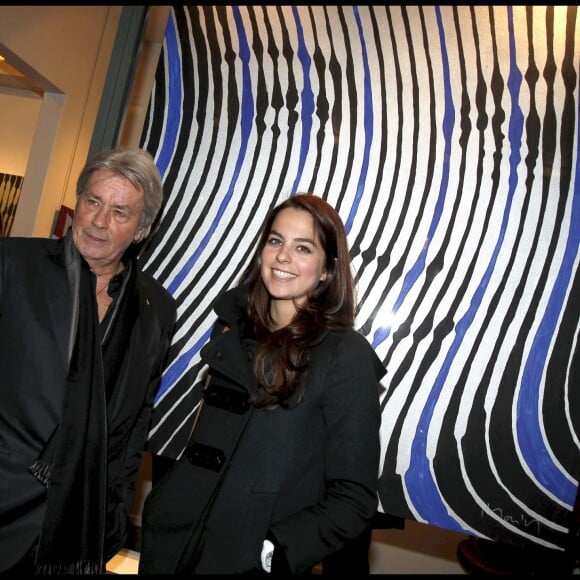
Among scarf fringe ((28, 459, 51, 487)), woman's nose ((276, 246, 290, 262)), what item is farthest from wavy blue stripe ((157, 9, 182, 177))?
scarf fringe ((28, 459, 51, 487))

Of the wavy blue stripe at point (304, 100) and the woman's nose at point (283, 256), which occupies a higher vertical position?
the wavy blue stripe at point (304, 100)

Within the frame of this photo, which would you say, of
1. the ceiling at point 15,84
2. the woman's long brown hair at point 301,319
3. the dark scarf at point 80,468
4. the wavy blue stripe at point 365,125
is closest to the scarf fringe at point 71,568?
the dark scarf at point 80,468

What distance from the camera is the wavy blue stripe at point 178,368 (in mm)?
2354

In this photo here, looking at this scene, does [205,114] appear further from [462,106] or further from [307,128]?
[462,106]

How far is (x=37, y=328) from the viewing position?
5.38 feet

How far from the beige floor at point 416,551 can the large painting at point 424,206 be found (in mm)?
1606

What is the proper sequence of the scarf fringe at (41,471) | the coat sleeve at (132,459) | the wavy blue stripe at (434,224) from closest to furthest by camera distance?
the scarf fringe at (41,471) < the coat sleeve at (132,459) < the wavy blue stripe at (434,224)

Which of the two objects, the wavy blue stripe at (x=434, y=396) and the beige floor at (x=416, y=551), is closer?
the wavy blue stripe at (x=434, y=396)

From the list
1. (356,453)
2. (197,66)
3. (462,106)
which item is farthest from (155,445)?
(462,106)

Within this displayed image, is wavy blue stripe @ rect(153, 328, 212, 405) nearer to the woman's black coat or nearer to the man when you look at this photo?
the man

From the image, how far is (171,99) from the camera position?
8.15 ft

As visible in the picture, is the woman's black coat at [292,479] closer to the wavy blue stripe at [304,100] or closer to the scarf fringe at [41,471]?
the scarf fringe at [41,471]

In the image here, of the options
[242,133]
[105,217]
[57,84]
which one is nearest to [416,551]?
[242,133]
